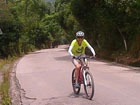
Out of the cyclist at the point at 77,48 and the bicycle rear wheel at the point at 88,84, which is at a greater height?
the cyclist at the point at 77,48

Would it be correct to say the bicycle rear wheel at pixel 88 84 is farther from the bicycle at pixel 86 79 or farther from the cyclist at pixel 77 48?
the cyclist at pixel 77 48

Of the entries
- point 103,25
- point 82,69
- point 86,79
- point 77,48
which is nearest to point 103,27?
point 103,25

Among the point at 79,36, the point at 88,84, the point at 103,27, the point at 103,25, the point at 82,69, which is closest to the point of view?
the point at 88,84

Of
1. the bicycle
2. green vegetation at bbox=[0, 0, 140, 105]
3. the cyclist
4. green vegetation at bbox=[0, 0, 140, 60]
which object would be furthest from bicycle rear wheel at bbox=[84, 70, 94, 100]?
green vegetation at bbox=[0, 0, 140, 60]

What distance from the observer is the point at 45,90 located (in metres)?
11.6

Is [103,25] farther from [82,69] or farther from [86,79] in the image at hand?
[86,79]

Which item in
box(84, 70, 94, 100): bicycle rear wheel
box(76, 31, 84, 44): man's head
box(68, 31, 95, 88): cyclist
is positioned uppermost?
box(76, 31, 84, 44): man's head

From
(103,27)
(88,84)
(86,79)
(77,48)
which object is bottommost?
(88,84)

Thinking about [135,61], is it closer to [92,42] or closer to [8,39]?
[92,42]

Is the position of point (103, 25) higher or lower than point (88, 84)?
higher

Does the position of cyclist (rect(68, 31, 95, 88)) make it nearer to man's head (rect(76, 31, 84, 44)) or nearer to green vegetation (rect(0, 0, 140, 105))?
man's head (rect(76, 31, 84, 44))

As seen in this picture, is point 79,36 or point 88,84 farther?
point 79,36

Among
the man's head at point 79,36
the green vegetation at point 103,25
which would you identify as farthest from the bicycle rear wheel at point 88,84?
the green vegetation at point 103,25

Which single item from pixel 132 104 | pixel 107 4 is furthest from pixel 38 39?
pixel 132 104
